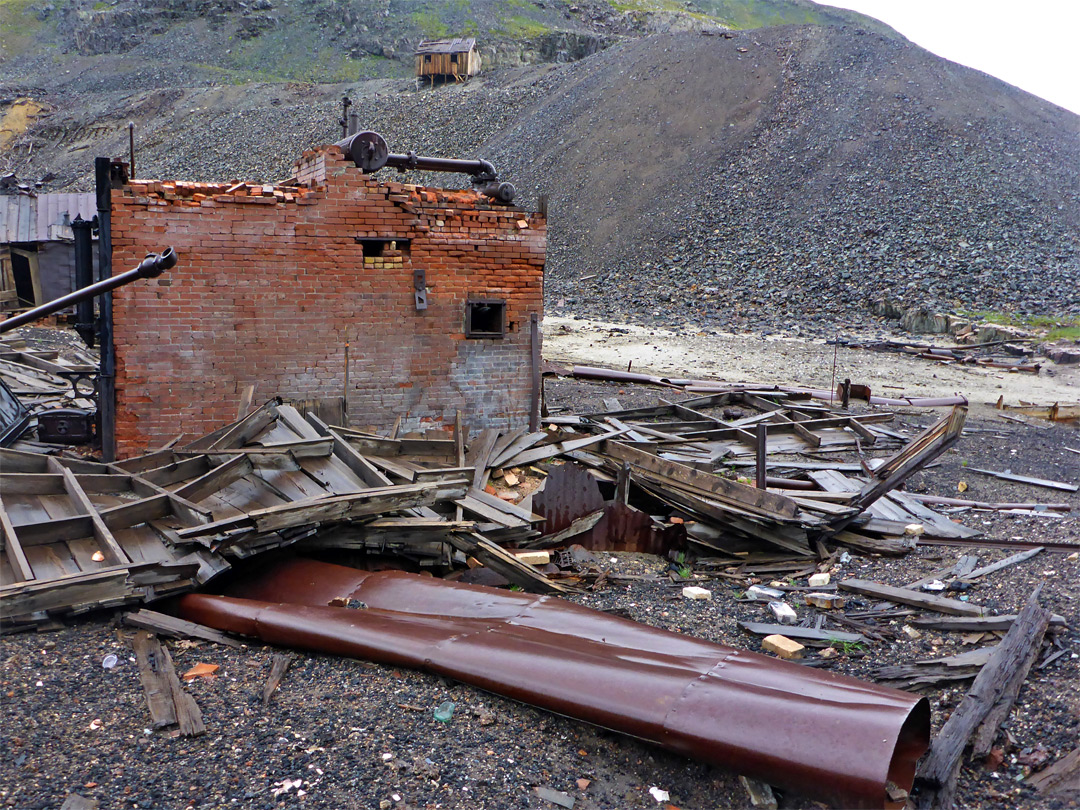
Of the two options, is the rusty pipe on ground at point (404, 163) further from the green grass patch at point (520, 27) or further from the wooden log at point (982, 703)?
the green grass patch at point (520, 27)

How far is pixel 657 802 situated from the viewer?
377 cm

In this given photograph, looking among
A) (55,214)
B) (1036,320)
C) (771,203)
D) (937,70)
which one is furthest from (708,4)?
(55,214)

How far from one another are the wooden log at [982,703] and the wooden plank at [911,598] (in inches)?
18.0

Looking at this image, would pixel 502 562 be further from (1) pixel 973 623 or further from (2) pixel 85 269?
(2) pixel 85 269

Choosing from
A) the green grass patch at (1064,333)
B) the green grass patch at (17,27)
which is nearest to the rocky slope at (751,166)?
the green grass patch at (1064,333)

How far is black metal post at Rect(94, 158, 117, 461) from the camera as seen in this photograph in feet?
25.4

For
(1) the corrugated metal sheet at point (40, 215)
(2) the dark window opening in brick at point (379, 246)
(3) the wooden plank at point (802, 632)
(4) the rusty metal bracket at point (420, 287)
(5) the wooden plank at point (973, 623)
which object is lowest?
(3) the wooden plank at point (802, 632)

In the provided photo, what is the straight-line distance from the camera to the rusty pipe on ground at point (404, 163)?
28.1ft

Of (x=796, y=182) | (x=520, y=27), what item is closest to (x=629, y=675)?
(x=796, y=182)

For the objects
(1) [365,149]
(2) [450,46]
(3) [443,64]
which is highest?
(2) [450,46]

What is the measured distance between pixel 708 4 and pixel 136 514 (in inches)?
4001

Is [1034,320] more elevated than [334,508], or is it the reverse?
[1034,320]

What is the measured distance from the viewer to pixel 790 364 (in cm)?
1923

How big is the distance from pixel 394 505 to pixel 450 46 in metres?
55.8
